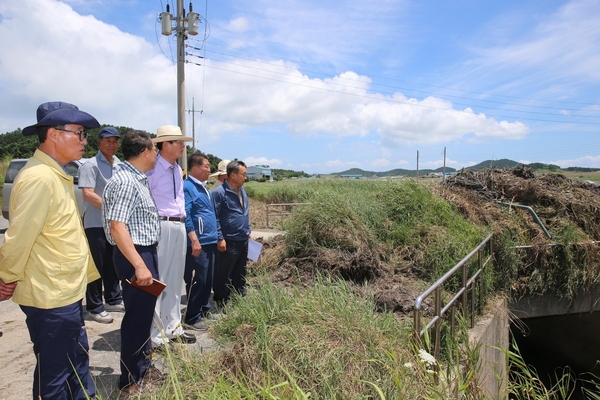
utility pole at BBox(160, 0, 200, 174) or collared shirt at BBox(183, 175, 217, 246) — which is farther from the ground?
utility pole at BBox(160, 0, 200, 174)

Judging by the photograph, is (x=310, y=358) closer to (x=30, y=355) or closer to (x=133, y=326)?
(x=133, y=326)

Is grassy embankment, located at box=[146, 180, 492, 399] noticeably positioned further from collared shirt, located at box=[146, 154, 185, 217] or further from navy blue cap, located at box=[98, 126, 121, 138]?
navy blue cap, located at box=[98, 126, 121, 138]

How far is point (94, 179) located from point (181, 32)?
12070 millimetres

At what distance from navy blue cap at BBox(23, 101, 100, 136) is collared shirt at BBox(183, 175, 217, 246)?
1.65m

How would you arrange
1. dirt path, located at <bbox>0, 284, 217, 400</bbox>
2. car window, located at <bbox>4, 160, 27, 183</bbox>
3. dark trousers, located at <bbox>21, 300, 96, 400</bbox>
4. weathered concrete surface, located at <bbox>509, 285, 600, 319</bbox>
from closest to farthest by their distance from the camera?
dark trousers, located at <bbox>21, 300, 96, 400</bbox> < dirt path, located at <bbox>0, 284, 217, 400</bbox> < weathered concrete surface, located at <bbox>509, 285, 600, 319</bbox> < car window, located at <bbox>4, 160, 27, 183</bbox>

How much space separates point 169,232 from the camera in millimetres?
3643

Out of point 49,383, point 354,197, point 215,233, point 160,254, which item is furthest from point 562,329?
point 49,383

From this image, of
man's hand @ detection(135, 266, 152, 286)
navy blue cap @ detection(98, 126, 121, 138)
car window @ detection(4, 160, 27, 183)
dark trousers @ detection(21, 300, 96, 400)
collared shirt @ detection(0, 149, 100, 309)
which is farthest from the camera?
car window @ detection(4, 160, 27, 183)

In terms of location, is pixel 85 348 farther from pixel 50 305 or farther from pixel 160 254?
pixel 160 254

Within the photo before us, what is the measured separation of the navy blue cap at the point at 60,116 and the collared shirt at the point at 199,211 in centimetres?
165

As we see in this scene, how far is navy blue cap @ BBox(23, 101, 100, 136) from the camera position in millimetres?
2529

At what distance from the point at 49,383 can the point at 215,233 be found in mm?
2203

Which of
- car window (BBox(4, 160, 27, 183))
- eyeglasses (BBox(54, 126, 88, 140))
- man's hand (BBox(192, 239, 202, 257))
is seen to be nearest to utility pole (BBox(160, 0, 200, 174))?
car window (BBox(4, 160, 27, 183))

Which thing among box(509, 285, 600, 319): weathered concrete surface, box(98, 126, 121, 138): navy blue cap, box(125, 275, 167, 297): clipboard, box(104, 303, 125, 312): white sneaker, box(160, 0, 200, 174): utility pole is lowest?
box(509, 285, 600, 319): weathered concrete surface
